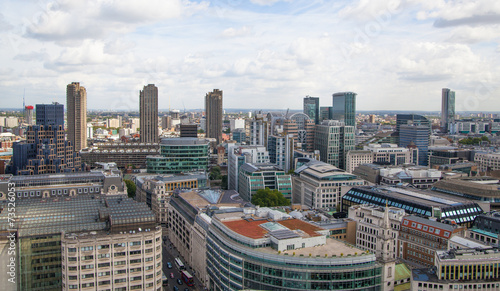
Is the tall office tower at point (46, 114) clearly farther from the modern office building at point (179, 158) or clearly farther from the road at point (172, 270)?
the road at point (172, 270)

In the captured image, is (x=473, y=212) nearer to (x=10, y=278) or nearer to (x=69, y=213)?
(x=69, y=213)

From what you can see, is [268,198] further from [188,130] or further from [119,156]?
[119,156]

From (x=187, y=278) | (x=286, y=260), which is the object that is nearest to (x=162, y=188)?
(x=187, y=278)

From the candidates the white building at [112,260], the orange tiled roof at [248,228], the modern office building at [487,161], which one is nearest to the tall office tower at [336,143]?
the modern office building at [487,161]

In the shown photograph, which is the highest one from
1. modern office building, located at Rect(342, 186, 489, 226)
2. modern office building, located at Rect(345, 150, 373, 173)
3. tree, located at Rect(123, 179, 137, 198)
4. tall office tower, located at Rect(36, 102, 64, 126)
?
tall office tower, located at Rect(36, 102, 64, 126)

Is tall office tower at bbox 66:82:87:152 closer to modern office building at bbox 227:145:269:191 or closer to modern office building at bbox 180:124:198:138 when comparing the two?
modern office building at bbox 180:124:198:138

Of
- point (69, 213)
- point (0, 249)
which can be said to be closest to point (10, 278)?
point (0, 249)

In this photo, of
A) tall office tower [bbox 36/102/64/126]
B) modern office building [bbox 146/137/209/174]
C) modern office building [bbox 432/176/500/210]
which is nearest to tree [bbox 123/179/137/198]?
modern office building [bbox 146/137/209/174]
